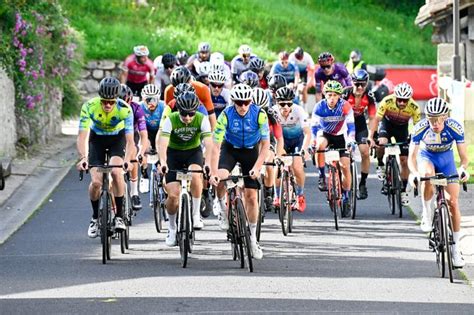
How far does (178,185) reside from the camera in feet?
53.3

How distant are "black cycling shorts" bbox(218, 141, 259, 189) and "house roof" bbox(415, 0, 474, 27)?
15852 millimetres

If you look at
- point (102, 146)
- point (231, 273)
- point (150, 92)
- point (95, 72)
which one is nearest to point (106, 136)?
point (102, 146)

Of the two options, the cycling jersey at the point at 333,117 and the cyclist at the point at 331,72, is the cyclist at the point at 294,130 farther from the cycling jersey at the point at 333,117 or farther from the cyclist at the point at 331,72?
the cyclist at the point at 331,72

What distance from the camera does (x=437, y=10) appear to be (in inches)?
1335

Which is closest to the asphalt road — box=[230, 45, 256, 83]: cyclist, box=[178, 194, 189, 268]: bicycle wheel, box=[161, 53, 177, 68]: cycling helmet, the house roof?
box=[178, 194, 189, 268]: bicycle wheel

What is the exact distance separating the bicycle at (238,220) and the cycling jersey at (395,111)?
5.22 meters

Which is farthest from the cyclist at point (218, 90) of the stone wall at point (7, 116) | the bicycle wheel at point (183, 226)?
the stone wall at point (7, 116)

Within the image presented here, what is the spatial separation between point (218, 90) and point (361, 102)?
2002mm

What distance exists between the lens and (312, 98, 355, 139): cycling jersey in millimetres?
20062

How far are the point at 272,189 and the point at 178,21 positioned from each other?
1086 inches

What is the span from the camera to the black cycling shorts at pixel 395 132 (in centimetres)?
2095

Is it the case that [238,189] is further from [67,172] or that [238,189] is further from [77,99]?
[77,99]

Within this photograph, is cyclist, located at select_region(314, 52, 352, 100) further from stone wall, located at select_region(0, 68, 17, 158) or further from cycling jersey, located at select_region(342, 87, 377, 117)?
stone wall, located at select_region(0, 68, 17, 158)

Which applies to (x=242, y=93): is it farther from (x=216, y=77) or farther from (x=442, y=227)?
(x=216, y=77)
